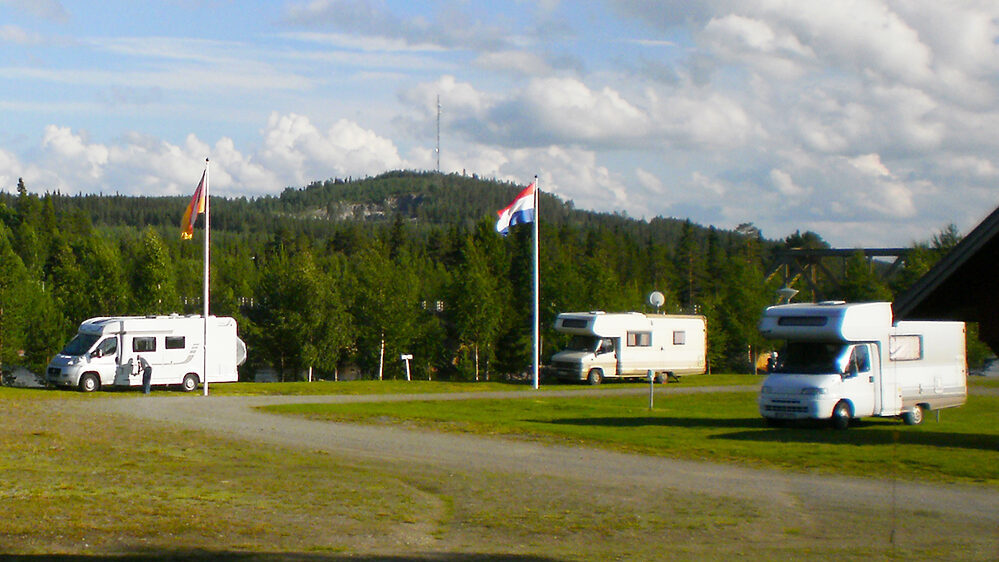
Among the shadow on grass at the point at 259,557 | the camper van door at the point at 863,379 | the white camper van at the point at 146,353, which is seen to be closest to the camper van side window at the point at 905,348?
the camper van door at the point at 863,379

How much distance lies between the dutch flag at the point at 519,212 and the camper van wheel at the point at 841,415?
17.5 m

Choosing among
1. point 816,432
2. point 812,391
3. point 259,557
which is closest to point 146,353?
point 812,391

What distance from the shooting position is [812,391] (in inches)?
945

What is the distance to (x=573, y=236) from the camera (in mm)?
122188

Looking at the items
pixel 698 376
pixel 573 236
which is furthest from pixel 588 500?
pixel 573 236

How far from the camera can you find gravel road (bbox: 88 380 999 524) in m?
14.6

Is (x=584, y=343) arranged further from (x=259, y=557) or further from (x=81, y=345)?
(x=259, y=557)

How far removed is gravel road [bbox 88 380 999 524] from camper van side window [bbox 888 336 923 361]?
341 inches

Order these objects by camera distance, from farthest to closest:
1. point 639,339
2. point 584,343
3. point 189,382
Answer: point 639,339, point 584,343, point 189,382

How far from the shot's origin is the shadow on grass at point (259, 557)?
930cm

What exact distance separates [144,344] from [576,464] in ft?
76.2

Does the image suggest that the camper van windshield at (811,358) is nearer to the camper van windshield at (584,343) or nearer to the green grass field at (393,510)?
the green grass field at (393,510)

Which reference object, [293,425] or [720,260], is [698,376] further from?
[720,260]

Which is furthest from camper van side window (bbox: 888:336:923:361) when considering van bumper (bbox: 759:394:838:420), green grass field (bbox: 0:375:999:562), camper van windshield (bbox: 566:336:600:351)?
camper van windshield (bbox: 566:336:600:351)
